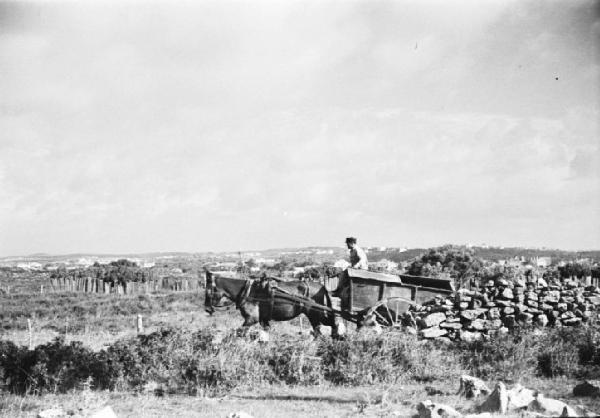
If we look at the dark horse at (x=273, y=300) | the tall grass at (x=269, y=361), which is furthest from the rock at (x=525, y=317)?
the dark horse at (x=273, y=300)

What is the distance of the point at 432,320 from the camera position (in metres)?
14.1

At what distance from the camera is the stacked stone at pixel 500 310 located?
550 inches

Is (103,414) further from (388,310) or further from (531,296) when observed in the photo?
(531,296)

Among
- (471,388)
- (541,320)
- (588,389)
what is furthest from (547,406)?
(541,320)

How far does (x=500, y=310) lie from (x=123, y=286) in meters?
38.3

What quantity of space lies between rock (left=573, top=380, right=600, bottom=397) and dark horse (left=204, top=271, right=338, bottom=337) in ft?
18.4

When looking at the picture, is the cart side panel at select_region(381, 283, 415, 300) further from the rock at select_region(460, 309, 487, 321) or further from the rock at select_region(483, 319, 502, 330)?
the rock at select_region(483, 319, 502, 330)

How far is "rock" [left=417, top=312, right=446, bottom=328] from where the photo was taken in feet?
46.1

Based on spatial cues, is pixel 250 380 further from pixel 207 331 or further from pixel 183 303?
pixel 183 303

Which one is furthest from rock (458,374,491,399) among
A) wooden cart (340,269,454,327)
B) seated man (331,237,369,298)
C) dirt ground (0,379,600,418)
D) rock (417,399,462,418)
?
seated man (331,237,369,298)

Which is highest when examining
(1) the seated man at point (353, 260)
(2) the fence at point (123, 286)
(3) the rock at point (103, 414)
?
(1) the seated man at point (353, 260)

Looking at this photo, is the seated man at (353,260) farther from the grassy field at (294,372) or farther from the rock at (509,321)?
the rock at (509,321)

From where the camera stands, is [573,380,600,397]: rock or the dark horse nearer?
[573,380,600,397]: rock

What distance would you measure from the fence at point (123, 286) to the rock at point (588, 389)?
3702 cm
